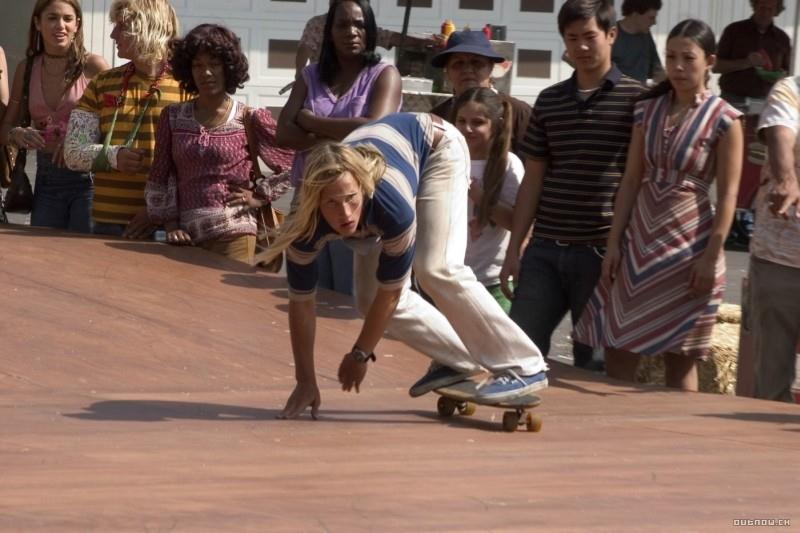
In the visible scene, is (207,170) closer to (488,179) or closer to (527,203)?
(488,179)

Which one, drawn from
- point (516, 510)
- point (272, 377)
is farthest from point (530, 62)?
point (516, 510)

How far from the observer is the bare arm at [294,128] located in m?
7.12

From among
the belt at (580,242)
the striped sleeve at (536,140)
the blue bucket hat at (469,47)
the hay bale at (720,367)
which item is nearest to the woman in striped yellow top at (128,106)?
the blue bucket hat at (469,47)

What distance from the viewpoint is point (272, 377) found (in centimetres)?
650

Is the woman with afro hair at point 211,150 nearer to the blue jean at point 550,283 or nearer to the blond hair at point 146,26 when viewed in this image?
the blond hair at point 146,26

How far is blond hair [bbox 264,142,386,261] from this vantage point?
500cm

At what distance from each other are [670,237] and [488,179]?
0.96 metres

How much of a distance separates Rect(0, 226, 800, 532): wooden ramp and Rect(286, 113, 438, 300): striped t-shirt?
53cm

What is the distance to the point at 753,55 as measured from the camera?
40.7 ft

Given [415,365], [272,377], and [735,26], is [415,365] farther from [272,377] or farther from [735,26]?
[735,26]

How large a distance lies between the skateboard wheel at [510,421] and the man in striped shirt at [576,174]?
115 cm

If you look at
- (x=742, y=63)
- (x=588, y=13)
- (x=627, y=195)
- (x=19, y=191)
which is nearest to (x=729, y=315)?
(x=627, y=195)

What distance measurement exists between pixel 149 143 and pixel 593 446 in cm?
332

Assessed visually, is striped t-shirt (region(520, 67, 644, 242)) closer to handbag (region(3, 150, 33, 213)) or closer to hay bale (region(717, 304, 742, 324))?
hay bale (region(717, 304, 742, 324))
